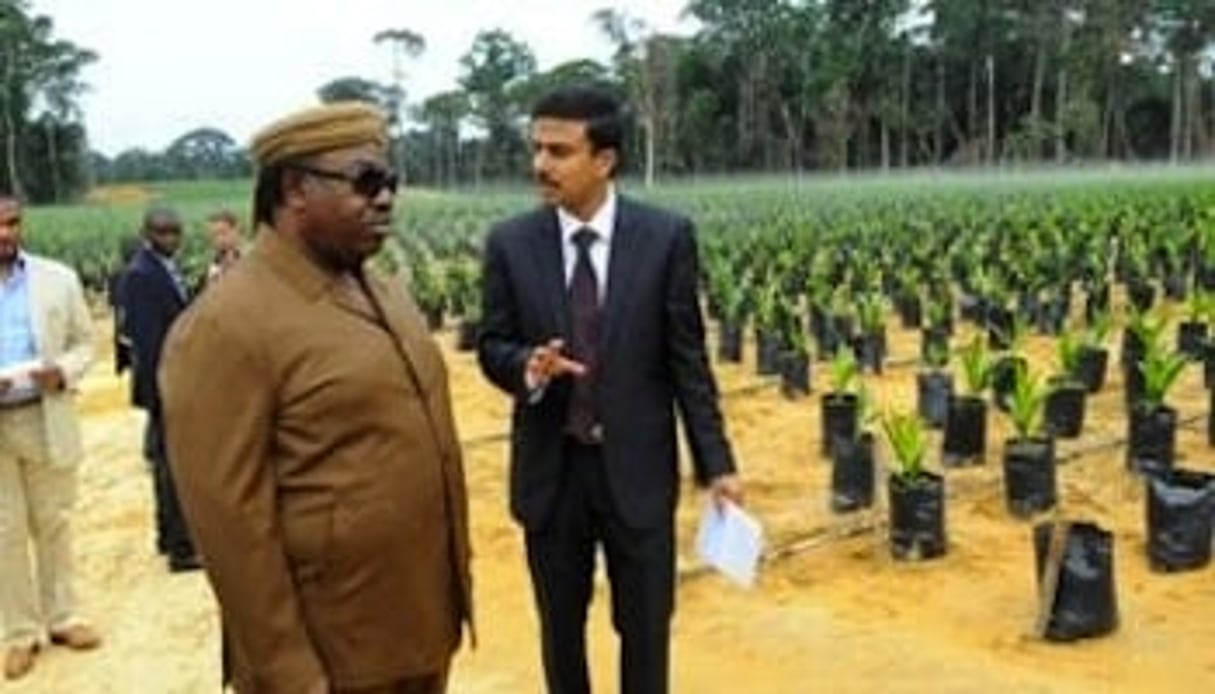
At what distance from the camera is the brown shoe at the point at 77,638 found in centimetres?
612

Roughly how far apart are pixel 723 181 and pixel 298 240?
53.0m

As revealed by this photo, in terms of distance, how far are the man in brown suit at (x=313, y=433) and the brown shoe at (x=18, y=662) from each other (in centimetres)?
338

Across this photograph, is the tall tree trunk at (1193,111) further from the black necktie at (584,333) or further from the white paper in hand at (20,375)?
the black necktie at (584,333)

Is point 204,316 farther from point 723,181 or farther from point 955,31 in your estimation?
point 955,31

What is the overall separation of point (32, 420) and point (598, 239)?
2736 millimetres

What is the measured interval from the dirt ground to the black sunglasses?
3.02 meters

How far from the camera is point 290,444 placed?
2625 millimetres

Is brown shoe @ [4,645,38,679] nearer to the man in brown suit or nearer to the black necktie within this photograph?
the black necktie

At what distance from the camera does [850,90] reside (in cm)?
6347

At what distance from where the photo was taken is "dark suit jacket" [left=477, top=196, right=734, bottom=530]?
3.84 metres

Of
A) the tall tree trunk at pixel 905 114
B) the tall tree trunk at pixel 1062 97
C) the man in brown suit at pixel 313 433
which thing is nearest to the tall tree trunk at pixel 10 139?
the tall tree trunk at pixel 905 114

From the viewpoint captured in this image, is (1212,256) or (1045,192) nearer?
(1212,256)

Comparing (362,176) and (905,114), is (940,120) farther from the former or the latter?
(362,176)

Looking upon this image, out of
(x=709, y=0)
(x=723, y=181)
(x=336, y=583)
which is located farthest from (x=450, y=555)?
(x=709, y=0)
